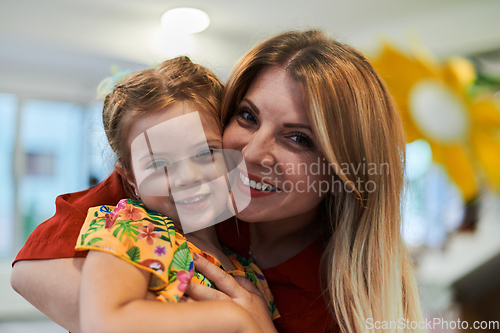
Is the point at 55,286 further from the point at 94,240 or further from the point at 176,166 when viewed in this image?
the point at 176,166

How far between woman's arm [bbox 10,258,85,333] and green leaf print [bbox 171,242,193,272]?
0.20m

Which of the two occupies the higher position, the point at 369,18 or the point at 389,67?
the point at 369,18

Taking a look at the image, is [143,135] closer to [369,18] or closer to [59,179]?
[369,18]

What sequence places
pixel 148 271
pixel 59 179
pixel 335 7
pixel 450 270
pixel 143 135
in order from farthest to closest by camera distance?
pixel 59 179 → pixel 335 7 → pixel 450 270 → pixel 143 135 → pixel 148 271

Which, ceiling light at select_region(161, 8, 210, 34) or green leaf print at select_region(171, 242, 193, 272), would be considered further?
ceiling light at select_region(161, 8, 210, 34)

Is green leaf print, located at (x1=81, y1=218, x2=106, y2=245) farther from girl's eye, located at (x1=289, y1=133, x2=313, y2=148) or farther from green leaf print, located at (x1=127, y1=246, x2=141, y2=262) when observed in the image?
girl's eye, located at (x1=289, y1=133, x2=313, y2=148)

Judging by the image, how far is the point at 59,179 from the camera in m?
3.94

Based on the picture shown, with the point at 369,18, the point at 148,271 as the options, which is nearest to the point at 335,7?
the point at 369,18

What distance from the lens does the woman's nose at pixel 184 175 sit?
0.82 meters

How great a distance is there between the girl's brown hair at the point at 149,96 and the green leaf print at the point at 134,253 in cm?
30

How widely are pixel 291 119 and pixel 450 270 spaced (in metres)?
1.11

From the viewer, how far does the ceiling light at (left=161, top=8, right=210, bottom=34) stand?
7.80 feet

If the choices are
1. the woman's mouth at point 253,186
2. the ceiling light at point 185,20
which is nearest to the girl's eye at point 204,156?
the woman's mouth at point 253,186

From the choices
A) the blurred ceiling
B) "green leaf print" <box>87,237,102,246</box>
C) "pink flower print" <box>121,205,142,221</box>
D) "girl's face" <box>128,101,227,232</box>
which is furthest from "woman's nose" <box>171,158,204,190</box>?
the blurred ceiling
